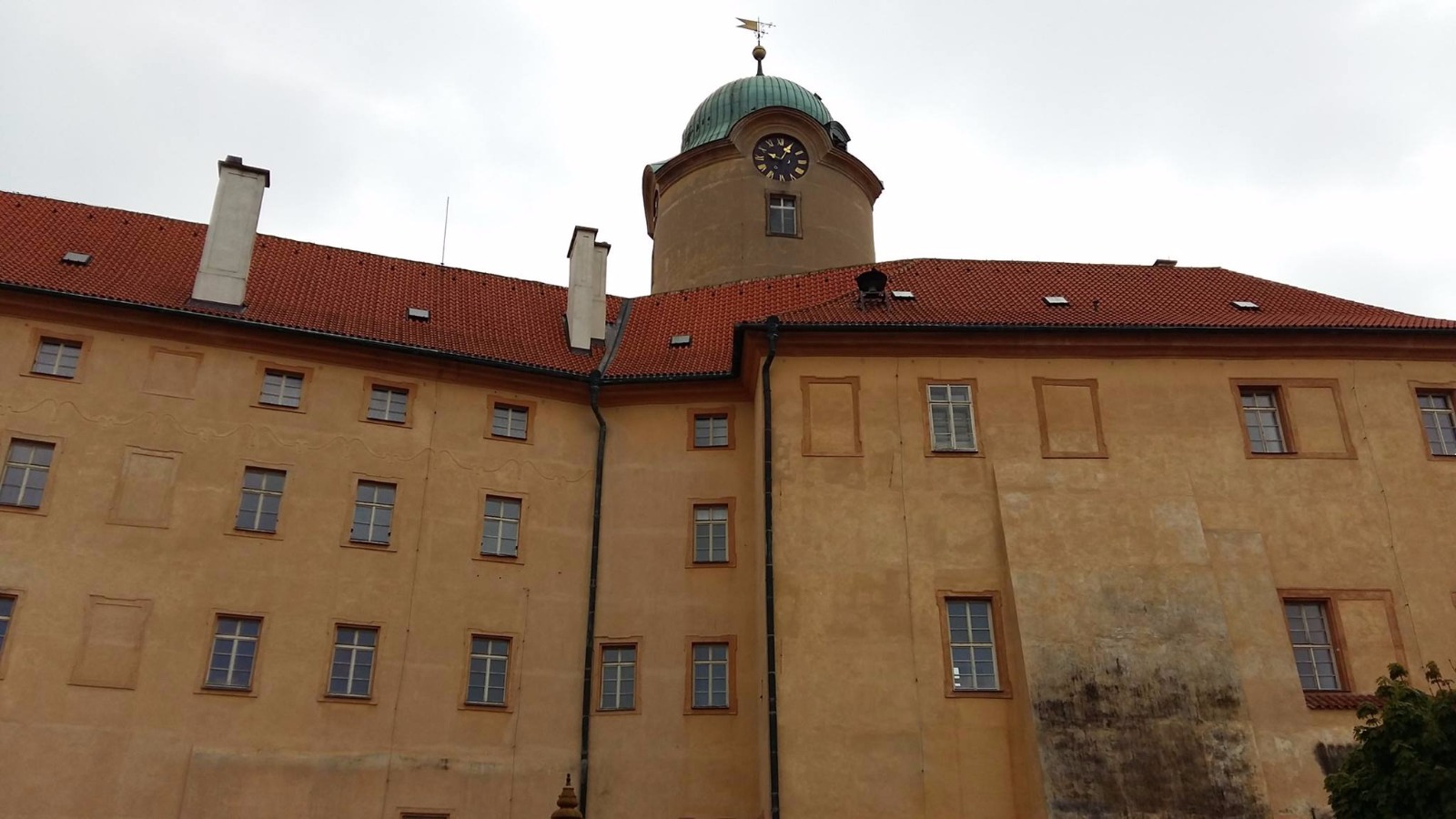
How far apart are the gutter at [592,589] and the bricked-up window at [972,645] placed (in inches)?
263

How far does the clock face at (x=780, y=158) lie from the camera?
34.6 meters

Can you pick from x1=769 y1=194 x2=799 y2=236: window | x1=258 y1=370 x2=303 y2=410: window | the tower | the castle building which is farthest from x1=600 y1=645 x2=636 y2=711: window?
x1=769 y1=194 x2=799 y2=236: window

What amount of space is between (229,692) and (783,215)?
19816 mm

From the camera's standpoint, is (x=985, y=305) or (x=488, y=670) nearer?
(x=488, y=670)

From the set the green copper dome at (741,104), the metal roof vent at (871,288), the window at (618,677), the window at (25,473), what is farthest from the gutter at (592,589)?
the green copper dome at (741,104)

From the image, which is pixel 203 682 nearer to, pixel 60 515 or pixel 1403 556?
pixel 60 515

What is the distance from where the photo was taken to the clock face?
3456cm

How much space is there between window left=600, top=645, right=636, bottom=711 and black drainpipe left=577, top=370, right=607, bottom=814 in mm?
283

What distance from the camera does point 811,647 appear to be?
2019 centimetres

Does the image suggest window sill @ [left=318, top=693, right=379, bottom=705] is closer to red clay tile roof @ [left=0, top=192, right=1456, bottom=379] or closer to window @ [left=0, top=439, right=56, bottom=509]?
window @ [left=0, top=439, right=56, bottom=509]

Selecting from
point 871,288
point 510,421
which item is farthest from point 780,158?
point 510,421

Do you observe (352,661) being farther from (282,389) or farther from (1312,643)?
(1312,643)

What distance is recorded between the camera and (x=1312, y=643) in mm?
20594

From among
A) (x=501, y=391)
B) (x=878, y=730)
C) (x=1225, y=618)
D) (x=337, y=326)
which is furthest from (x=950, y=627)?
(x=337, y=326)
